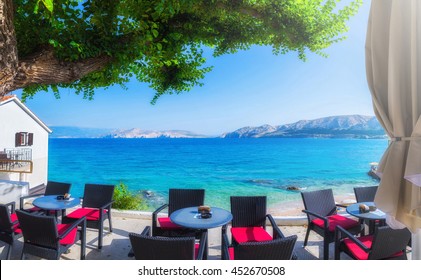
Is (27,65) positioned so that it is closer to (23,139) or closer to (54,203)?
(54,203)

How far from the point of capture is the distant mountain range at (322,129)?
72938 mm

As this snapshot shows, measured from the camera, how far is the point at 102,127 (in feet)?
205

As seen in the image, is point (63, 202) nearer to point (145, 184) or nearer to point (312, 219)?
point (312, 219)

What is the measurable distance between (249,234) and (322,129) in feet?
270

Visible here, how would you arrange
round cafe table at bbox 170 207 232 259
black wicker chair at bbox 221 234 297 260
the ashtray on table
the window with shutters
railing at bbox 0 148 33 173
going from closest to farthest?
black wicker chair at bbox 221 234 297 260 < round cafe table at bbox 170 207 232 259 < the ashtray on table < railing at bbox 0 148 33 173 < the window with shutters

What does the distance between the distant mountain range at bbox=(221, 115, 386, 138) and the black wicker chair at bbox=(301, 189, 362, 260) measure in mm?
74888

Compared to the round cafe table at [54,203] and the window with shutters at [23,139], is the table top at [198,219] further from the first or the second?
the window with shutters at [23,139]

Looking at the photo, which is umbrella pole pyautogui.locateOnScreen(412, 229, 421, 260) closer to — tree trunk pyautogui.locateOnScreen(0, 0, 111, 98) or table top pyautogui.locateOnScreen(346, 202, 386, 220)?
table top pyautogui.locateOnScreen(346, 202, 386, 220)

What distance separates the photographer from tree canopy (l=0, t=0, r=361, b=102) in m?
3.73

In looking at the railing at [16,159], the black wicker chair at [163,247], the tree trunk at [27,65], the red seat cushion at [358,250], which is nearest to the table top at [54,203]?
the tree trunk at [27,65]

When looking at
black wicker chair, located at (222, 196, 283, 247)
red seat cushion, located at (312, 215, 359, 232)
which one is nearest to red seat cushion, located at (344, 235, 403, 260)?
red seat cushion, located at (312, 215, 359, 232)

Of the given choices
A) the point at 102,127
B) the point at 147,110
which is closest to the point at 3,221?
the point at 102,127

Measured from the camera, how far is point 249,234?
12.5 ft

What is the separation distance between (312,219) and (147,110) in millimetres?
73307
